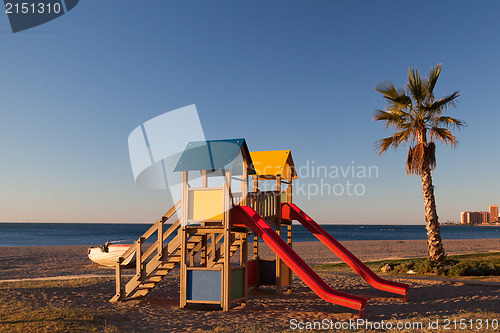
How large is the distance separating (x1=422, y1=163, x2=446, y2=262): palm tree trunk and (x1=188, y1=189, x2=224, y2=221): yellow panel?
11674mm

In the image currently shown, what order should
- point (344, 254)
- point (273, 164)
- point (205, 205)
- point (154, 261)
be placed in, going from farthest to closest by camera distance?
point (273, 164)
point (344, 254)
point (154, 261)
point (205, 205)

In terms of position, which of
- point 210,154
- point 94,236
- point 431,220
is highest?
point 210,154

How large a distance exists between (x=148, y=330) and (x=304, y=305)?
4755 mm

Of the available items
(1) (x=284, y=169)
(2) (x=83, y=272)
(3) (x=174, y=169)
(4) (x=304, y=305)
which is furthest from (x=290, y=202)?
(2) (x=83, y=272)

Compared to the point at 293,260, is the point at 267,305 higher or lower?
lower

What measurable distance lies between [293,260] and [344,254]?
309 cm

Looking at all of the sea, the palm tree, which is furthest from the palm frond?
the sea

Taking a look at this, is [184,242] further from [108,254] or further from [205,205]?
[108,254]

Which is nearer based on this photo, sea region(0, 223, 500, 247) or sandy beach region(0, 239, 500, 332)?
sandy beach region(0, 239, 500, 332)

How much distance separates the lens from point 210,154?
11.7m

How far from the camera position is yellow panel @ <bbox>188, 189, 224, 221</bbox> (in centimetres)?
1143

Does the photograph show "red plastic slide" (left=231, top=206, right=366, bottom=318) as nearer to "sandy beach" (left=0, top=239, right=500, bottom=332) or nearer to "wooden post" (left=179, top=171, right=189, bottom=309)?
"sandy beach" (left=0, top=239, right=500, bottom=332)

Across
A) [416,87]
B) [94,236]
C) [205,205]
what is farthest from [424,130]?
[94,236]

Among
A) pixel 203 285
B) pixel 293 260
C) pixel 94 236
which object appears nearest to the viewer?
pixel 293 260
